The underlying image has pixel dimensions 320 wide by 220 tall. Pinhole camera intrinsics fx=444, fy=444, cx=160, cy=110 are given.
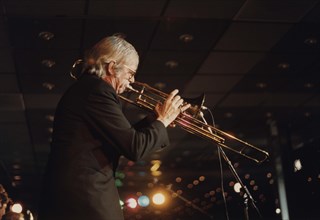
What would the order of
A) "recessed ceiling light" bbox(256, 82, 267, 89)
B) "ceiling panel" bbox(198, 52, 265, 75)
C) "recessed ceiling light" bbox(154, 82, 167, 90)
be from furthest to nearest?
"recessed ceiling light" bbox(256, 82, 267, 89)
"recessed ceiling light" bbox(154, 82, 167, 90)
"ceiling panel" bbox(198, 52, 265, 75)

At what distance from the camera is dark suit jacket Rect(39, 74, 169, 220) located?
1601 millimetres

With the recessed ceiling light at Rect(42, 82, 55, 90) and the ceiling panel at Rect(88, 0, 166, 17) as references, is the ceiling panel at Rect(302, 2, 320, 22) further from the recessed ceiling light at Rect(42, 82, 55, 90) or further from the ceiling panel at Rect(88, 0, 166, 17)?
the recessed ceiling light at Rect(42, 82, 55, 90)

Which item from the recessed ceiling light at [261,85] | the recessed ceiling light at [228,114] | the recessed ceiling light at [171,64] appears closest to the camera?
the recessed ceiling light at [171,64]

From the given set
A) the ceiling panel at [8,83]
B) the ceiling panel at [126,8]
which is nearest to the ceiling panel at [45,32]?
the ceiling panel at [126,8]

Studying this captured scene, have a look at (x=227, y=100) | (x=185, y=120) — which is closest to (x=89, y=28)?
(x=185, y=120)

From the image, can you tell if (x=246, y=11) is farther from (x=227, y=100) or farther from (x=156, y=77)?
(x=227, y=100)

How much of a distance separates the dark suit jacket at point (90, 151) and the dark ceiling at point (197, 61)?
1639 millimetres

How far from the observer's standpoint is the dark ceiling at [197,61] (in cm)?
456

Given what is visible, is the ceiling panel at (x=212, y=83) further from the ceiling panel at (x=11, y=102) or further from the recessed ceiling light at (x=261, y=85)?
the ceiling panel at (x=11, y=102)

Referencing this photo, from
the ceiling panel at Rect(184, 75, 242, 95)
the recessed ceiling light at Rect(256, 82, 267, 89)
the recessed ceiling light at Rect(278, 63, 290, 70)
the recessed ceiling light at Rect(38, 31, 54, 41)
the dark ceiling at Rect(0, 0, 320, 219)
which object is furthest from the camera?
the recessed ceiling light at Rect(256, 82, 267, 89)

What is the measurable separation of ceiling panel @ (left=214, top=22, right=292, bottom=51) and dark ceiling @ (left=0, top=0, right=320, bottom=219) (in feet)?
0.04

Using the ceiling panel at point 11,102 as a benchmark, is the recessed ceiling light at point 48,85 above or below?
below

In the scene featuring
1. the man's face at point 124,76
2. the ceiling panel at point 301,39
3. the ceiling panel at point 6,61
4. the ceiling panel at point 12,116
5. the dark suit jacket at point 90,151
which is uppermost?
the ceiling panel at point 12,116

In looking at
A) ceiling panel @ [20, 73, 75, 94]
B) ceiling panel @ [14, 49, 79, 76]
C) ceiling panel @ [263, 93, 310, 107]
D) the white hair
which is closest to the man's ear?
the white hair
